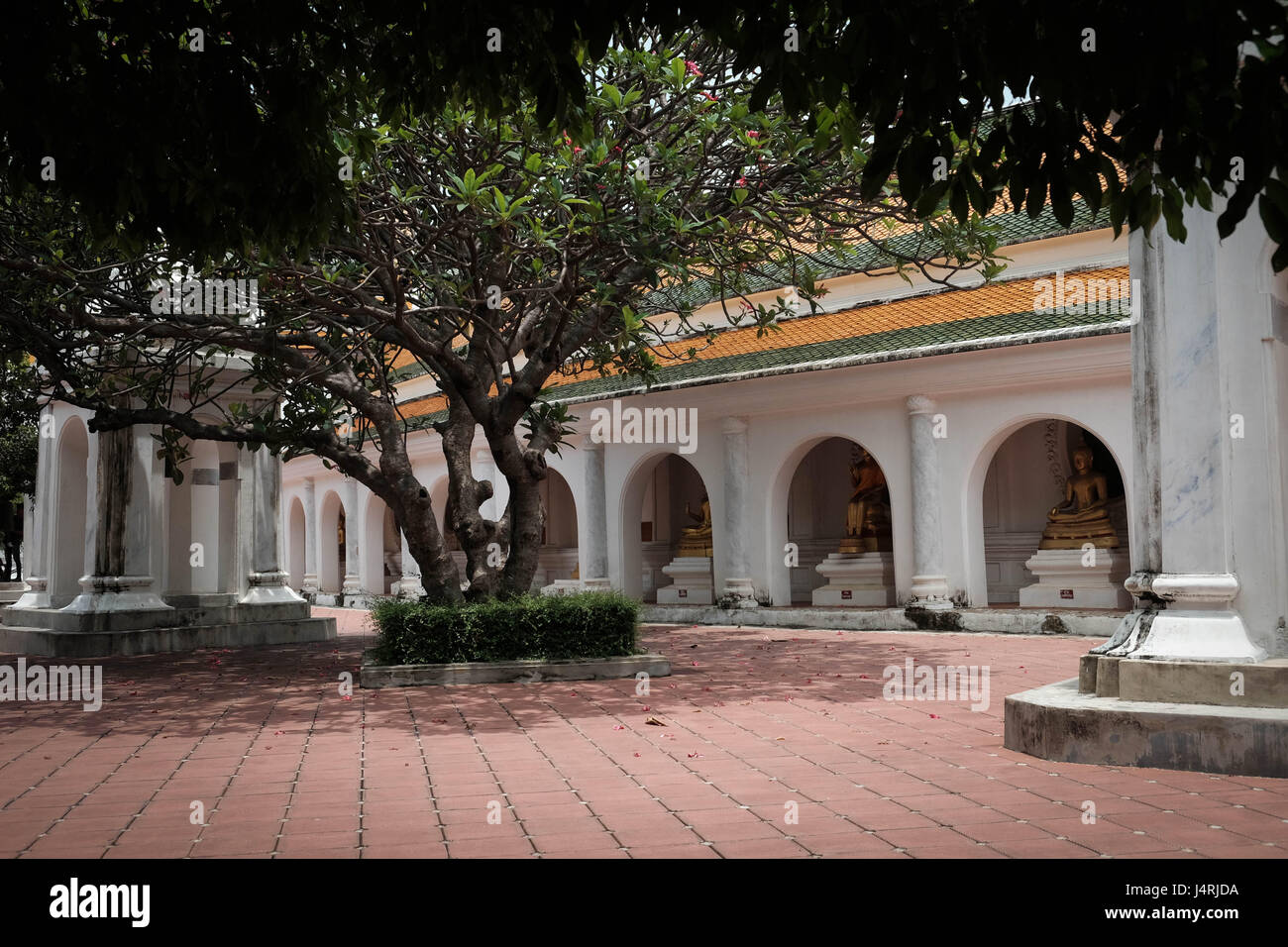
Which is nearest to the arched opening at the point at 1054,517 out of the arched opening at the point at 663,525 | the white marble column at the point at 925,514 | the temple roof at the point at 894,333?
the white marble column at the point at 925,514

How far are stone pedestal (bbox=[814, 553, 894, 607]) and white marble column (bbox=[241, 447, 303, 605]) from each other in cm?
754

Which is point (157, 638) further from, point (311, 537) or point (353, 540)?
point (311, 537)

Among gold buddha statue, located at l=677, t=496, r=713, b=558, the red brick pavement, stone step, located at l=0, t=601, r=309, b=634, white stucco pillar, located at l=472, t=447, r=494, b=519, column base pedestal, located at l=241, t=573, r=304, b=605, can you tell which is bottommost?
the red brick pavement

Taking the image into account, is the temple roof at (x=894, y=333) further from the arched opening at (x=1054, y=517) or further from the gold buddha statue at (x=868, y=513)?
the gold buddha statue at (x=868, y=513)

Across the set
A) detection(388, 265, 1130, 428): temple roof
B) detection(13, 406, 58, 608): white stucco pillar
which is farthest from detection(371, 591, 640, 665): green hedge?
detection(13, 406, 58, 608): white stucco pillar

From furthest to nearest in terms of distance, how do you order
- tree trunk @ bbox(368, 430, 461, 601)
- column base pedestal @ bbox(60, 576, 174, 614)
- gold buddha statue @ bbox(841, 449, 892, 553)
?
gold buddha statue @ bbox(841, 449, 892, 553), column base pedestal @ bbox(60, 576, 174, 614), tree trunk @ bbox(368, 430, 461, 601)

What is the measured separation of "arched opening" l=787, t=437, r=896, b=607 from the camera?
56.0 feet

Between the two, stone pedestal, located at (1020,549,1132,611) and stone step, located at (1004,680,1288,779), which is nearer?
stone step, located at (1004,680,1288,779)

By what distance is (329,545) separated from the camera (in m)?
27.5

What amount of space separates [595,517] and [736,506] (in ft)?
9.82

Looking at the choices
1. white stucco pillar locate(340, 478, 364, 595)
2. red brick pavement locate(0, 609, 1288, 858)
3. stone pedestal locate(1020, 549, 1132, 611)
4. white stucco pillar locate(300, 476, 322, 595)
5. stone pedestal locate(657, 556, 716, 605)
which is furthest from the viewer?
white stucco pillar locate(300, 476, 322, 595)

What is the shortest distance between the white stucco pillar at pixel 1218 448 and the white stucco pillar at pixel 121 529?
38.3 ft

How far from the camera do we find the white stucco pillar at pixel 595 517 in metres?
19.2

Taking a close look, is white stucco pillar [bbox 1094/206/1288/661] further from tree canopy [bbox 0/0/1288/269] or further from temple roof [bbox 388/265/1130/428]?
temple roof [bbox 388/265/1130/428]
